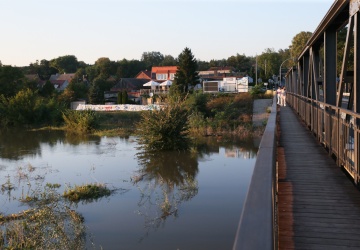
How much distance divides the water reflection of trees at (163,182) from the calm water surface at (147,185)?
3 cm

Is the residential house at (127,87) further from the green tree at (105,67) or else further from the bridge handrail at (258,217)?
the bridge handrail at (258,217)

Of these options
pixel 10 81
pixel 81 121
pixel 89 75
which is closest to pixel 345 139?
pixel 81 121

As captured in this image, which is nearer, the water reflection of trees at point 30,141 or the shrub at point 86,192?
the shrub at point 86,192

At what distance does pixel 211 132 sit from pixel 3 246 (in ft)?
87.6

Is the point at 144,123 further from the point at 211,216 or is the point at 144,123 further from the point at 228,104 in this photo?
the point at 228,104

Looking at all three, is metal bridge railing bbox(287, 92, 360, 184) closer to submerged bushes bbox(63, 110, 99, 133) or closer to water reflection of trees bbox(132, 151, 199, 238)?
water reflection of trees bbox(132, 151, 199, 238)

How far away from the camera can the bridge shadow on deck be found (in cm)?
382

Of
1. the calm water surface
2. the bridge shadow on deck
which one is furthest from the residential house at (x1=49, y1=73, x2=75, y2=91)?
the bridge shadow on deck

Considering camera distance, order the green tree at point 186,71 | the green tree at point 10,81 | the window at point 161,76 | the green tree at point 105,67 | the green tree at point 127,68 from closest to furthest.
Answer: the green tree at point 10,81, the green tree at point 186,71, the window at point 161,76, the green tree at point 105,67, the green tree at point 127,68

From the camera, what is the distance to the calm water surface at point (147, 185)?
11156mm

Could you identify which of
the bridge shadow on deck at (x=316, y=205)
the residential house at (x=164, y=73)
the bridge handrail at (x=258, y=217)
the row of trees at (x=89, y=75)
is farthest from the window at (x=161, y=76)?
the bridge handrail at (x=258, y=217)

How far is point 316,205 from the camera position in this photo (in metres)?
4.87

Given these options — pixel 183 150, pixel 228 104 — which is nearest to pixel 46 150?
pixel 183 150

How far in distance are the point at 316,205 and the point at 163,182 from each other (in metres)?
12.7
